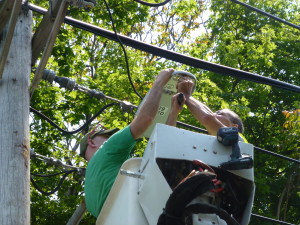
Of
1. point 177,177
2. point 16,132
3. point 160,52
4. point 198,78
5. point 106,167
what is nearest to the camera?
point 177,177

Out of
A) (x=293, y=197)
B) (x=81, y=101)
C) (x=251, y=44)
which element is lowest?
(x=293, y=197)

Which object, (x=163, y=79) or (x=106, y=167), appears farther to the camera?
(x=163, y=79)

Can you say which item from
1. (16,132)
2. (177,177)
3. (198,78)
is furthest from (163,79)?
(198,78)

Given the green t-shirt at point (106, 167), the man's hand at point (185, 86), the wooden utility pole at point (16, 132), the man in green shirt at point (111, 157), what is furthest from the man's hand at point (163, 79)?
the wooden utility pole at point (16, 132)

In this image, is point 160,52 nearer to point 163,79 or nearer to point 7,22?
point 163,79

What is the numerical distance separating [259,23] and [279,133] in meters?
4.06

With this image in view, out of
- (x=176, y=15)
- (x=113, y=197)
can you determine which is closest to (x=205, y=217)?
(x=113, y=197)

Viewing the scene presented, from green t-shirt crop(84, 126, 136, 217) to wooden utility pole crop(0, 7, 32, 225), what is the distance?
41cm

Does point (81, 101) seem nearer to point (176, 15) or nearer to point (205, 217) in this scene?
point (176, 15)

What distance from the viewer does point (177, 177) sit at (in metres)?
3.51

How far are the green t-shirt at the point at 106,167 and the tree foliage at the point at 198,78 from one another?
20.3 feet

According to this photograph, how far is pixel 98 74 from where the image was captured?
16531 mm

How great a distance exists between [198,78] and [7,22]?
11.2 metres

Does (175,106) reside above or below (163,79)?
below
